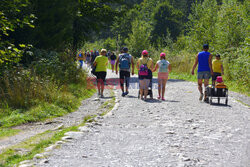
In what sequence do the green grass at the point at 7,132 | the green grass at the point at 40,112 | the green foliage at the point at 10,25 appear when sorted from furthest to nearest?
the green grass at the point at 40,112, the green foliage at the point at 10,25, the green grass at the point at 7,132

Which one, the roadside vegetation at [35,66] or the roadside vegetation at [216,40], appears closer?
the roadside vegetation at [35,66]

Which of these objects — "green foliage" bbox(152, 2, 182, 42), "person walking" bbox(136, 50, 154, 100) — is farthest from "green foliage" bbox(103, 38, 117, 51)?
"person walking" bbox(136, 50, 154, 100)

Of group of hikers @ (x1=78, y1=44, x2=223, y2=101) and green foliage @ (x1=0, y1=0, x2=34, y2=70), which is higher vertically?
green foliage @ (x1=0, y1=0, x2=34, y2=70)

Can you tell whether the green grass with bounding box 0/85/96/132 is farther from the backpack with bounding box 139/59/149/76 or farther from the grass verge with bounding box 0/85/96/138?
the backpack with bounding box 139/59/149/76

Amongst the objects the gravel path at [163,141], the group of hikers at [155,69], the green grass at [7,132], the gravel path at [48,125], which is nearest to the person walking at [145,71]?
the group of hikers at [155,69]

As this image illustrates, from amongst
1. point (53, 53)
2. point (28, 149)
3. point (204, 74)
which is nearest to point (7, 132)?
point (28, 149)

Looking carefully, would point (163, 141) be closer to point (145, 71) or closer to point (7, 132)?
point (7, 132)

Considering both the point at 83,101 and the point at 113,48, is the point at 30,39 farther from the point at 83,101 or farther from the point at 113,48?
the point at 113,48

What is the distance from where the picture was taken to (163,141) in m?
6.38

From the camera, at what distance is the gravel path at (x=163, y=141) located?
509cm

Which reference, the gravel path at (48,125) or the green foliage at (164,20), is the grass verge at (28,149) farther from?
the green foliage at (164,20)

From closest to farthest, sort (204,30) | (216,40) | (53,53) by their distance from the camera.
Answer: (53,53)
(216,40)
(204,30)

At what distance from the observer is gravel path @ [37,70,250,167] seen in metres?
5.09

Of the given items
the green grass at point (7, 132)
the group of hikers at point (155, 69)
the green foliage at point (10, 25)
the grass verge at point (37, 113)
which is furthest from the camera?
the group of hikers at point (155, 69)
